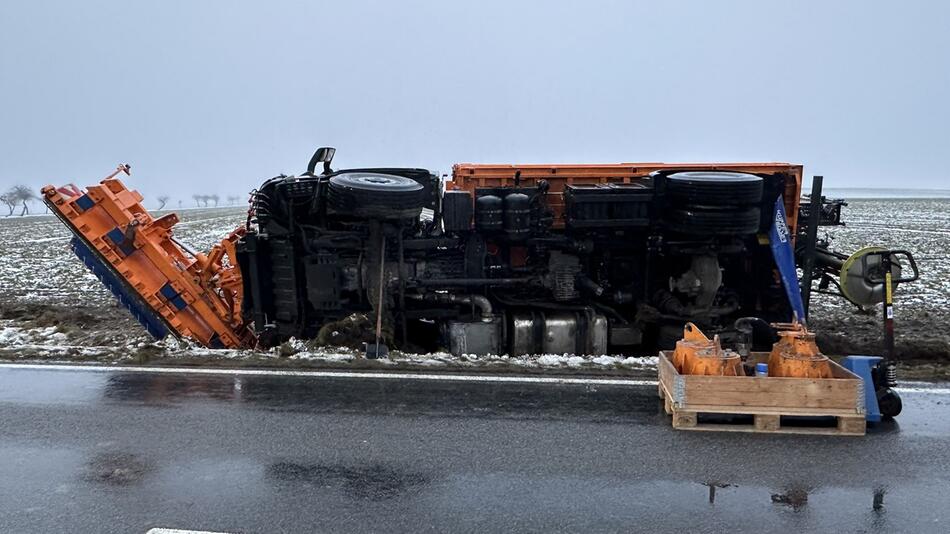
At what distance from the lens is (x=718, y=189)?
25.2 ft

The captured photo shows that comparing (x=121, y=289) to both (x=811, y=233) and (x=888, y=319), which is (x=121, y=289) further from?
(x=888, y=319)

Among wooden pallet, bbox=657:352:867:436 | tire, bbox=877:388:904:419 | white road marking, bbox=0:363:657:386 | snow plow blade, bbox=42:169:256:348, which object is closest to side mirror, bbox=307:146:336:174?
snow plow blade, bbox=42:169:256:348

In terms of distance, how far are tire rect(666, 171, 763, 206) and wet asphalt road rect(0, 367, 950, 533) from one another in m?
2.58

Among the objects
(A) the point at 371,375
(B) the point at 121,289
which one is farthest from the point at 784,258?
(B) the point at 121,289

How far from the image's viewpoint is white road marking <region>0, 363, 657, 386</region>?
21.5 feet

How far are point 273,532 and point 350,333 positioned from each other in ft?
15.1

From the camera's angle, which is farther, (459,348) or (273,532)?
(459,348)

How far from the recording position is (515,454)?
4.81 metres

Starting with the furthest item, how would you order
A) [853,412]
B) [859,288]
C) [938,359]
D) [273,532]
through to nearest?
[859,288]
[938,359]
[853,412]
[273,532]

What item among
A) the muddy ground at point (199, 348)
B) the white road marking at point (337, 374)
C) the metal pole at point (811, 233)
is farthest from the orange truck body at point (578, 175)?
the white road marking at point (337, 374)

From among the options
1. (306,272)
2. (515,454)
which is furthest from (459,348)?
(515,454)

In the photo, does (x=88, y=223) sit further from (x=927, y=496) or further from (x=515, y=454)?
(x=927, y=496)

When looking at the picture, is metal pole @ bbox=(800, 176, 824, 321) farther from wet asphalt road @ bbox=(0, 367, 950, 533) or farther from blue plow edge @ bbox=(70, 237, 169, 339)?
blue plow edge @ bbox=(70, 237, 169, 339)

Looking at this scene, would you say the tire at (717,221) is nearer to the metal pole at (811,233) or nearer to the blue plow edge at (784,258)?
the blue plow edge at (784,258)
